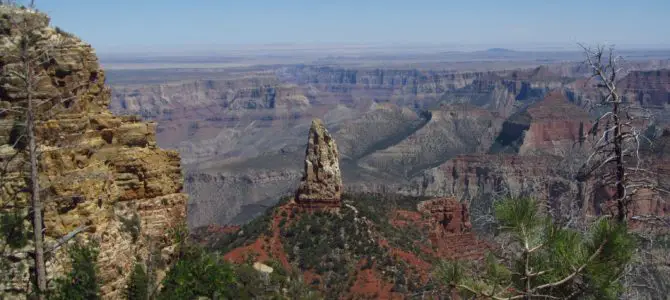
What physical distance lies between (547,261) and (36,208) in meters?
8.38

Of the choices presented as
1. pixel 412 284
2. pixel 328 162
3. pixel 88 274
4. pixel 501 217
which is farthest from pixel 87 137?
pixel 328 162

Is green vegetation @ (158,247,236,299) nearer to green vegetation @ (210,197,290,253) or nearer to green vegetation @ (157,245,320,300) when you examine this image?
green vegetation @ (157,245,320,300)

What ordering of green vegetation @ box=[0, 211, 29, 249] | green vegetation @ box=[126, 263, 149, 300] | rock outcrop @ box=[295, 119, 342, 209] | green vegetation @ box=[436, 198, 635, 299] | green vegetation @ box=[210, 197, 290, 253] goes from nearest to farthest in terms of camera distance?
green vegetation @ box=[436, 198, 635, 299] → green vegetation @ box=[0, 211, 29, 249] → green vegetation @ box=[126, 263, 149, 300] → green vegetation @ box=[210, 197, 290, 253] → rock outcrop @ box=[295, 119, 342, 209]

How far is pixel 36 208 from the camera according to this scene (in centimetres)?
1204

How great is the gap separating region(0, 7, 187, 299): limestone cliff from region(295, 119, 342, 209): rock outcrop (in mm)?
23529

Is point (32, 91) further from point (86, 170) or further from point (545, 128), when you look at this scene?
point (545, 128)

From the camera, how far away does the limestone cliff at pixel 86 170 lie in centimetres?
1330

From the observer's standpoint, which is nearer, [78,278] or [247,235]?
[78,278]

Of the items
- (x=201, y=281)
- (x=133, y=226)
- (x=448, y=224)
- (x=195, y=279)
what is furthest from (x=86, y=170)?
(x=448, y=224)

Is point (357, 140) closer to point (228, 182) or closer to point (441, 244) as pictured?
point (228, 182)

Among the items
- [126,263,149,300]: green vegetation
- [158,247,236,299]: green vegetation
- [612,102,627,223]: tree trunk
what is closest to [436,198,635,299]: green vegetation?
[612,102,627,223]: tree trunk

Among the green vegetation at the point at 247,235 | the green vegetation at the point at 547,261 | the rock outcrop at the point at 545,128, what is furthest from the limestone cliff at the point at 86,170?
the rock outcrop at the point at 545,128

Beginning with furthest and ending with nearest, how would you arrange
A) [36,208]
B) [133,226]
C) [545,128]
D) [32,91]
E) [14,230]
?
1. [545,128]
2. [133,226]
3. [14,230]
4. [32,91]
5. [36,208]

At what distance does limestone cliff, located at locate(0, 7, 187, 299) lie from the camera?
13.3m
